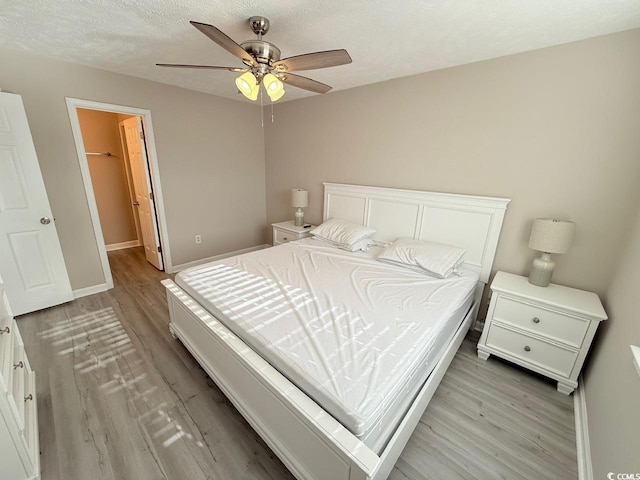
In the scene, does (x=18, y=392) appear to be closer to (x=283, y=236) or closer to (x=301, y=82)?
(x=301, y=82)

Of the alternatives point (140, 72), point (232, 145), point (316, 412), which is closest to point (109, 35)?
point (140, 72)

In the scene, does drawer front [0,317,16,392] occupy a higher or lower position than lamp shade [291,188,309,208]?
lower

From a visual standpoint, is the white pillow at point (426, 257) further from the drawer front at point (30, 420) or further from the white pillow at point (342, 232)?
the drawer front at point (30, 420)

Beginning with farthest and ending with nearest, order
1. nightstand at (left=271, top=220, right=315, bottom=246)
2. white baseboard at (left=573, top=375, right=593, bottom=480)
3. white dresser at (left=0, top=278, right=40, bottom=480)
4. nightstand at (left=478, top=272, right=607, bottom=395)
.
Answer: nightstand at (left=271, top=220, right=315, bottom=246) < nightstand at (left=478, top=272, right=607, bottom=395) < white baseboard at (left=573, top=375, right=593, bottom=480) < white dresser at (left=0, top=278, right=40, bottom=480)

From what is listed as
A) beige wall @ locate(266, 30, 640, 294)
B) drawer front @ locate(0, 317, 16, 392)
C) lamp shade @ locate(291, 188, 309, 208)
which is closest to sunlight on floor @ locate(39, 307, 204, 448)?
drawer front @ locate(0, 317, 16, 392)

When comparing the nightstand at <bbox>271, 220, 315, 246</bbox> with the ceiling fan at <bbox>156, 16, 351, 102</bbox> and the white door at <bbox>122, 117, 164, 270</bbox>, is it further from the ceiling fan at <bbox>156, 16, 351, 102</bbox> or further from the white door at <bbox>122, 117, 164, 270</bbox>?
the ceiling fan at <bbox>156, 16, 351, 102</bbox>

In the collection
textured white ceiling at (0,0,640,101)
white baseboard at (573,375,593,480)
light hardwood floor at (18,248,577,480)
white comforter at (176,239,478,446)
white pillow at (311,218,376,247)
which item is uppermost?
textured white ceiling at (0,0,640,101)

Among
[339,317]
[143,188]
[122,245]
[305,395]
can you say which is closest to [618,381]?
[339,317]

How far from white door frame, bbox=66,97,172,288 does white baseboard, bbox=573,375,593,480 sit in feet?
13.3

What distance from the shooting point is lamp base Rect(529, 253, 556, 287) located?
1.86 m

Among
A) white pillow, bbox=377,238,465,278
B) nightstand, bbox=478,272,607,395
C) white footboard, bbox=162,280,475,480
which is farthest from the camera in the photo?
white pillow, bbox=377,238,465,278

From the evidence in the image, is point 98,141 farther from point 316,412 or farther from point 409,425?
point 409,425

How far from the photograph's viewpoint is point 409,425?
128 cm

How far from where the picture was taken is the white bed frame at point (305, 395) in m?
1.01
